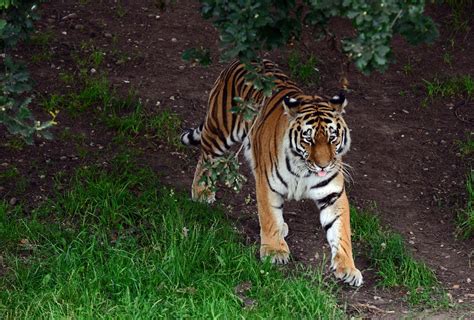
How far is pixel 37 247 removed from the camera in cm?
589

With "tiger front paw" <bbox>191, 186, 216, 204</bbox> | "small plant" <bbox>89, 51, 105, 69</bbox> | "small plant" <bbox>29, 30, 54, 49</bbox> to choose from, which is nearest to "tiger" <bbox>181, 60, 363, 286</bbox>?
"tiger front paw" <bbox>191, 186, 216, 204</bbox>

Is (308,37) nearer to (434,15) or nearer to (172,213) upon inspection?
(434,15)

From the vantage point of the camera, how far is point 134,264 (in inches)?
218

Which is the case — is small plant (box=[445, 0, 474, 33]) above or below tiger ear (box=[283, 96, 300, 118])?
below

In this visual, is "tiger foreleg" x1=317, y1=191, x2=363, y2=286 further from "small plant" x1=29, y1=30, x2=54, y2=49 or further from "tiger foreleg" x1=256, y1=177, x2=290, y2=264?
"small plant" x1=29, y1=30, x2=54, y2=49

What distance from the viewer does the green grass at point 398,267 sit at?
5.68 metres

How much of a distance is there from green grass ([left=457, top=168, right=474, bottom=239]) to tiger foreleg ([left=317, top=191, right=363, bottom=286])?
3.21 feet

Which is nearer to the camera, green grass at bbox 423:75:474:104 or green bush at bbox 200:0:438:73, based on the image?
green bush at bbox 200:0:438:73

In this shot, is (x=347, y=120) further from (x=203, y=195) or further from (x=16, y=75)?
(x=16, y=75)

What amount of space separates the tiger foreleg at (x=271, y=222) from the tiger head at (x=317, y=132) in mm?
343

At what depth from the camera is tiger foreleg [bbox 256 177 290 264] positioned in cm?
604

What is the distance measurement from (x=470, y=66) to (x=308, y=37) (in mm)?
1500

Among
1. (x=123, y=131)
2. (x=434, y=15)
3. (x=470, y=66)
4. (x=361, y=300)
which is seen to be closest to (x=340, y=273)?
(x=361, y=300)

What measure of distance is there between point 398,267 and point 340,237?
0.41 m
